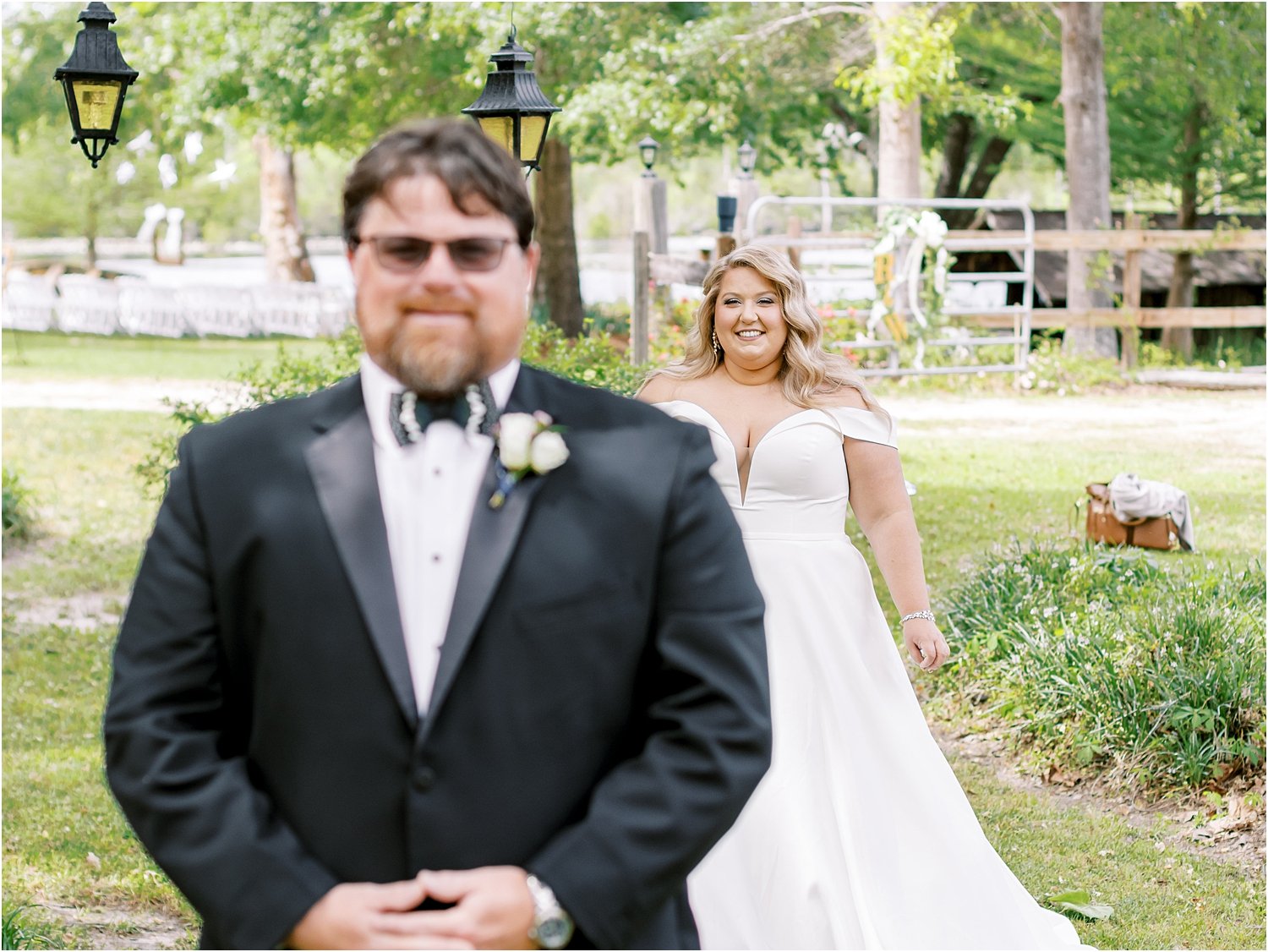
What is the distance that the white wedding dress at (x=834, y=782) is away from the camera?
179 inches

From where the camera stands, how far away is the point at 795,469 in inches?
191

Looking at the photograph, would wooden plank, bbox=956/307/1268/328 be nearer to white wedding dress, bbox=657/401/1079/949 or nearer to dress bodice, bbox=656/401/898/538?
dress bodice, bbox=656/401/898/538

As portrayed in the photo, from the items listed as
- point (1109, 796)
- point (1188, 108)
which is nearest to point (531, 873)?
point (1109, 796)

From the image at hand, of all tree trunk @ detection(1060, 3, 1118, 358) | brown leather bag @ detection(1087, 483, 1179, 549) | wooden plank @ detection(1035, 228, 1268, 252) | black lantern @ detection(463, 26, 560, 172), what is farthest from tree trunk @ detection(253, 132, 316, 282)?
black lantern @ detection(463, 26, 560, 172)

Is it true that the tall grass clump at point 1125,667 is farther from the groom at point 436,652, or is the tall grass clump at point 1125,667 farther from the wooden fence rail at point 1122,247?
the wooden fence rail at point 1122,247

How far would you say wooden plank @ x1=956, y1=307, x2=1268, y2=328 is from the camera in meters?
21.6

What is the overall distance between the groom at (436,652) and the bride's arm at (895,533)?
114 inches

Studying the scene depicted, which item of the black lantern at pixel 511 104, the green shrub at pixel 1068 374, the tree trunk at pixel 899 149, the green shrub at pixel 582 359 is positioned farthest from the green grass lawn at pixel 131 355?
the black lantern at pixel 511 104

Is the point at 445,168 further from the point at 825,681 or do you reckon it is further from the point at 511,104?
the point at 511,104

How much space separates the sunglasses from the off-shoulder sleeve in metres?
3.02

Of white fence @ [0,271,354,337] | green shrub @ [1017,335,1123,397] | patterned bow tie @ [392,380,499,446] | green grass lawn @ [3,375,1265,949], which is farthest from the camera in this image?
white fence @ [0,271,354,337]

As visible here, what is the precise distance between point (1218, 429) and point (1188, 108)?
13.4m

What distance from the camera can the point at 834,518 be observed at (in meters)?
5.01

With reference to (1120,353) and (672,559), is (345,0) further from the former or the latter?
(672,559)
